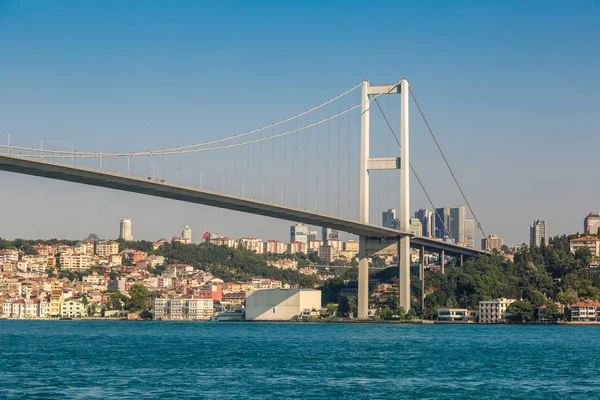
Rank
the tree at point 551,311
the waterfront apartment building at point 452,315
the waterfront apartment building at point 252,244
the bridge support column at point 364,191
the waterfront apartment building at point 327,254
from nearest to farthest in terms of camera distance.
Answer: the bridge support column at point 364,191 < the tree at point 551,311 < the waterfront apartment building at point 452,315 < the waterfront apartment building at point 252,244 < the waterfront apartment building at point 327,254

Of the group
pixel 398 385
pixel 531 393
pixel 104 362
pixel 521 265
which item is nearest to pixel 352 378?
pixel 398 385

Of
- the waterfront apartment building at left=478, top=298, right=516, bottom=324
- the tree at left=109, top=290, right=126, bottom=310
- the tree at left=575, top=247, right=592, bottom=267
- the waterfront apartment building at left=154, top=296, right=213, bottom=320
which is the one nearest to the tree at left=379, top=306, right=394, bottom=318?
the waterfront apartment building at left=478, top=298, right=516, bottom=324

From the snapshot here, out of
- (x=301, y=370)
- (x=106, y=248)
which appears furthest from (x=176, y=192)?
(x=106, y=248)

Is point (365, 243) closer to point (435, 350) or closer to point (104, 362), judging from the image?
point (435, 350)

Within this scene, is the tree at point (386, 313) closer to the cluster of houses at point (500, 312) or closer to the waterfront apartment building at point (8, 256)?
the cluster of houses at point (500, 312)

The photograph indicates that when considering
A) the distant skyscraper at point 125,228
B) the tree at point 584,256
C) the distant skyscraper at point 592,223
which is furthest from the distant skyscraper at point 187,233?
the tree at point 584,256
